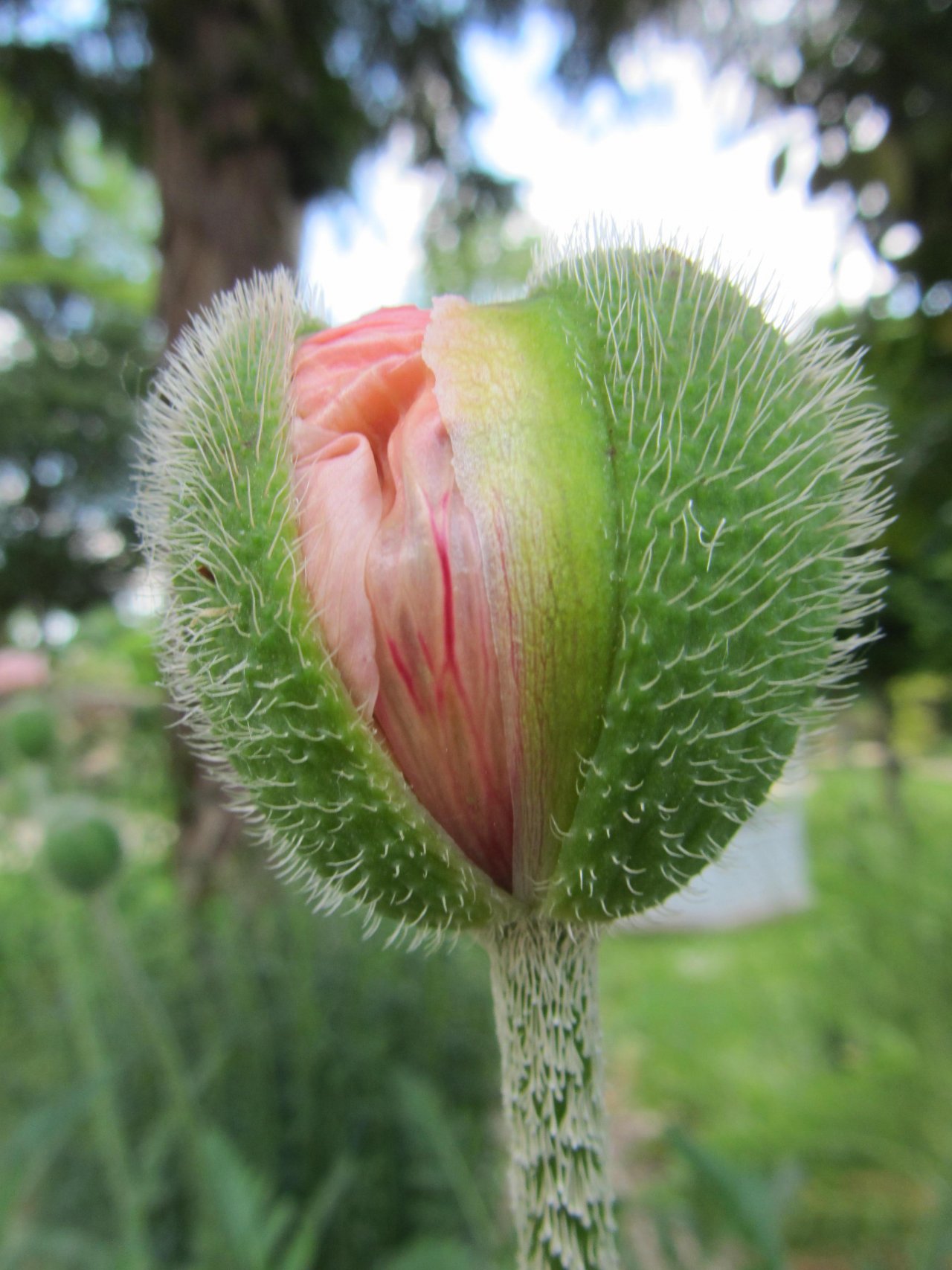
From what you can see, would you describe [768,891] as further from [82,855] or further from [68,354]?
[68,354]

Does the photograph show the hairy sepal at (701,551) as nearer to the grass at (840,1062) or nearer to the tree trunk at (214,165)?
the grass at (840,1062)

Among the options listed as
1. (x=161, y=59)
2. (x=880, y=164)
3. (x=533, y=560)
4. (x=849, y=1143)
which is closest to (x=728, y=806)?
(x=533, y=560)

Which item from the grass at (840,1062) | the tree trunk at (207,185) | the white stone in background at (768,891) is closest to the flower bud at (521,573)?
the grass at (840,1062)

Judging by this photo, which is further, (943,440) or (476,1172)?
(476,1172)

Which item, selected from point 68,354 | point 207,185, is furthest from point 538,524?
point 68,354

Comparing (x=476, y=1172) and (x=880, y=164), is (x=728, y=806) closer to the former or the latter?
(x=880, y=164)

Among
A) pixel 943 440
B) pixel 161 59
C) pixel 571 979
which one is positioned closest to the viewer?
pixel 571 979

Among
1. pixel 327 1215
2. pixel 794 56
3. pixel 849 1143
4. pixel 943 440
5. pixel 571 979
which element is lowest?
pixel 849 1143

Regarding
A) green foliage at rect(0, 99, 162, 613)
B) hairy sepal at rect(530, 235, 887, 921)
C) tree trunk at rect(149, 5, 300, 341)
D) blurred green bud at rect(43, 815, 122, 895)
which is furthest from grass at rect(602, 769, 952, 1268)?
green foliage at rect(0, 99, 162, 613)
